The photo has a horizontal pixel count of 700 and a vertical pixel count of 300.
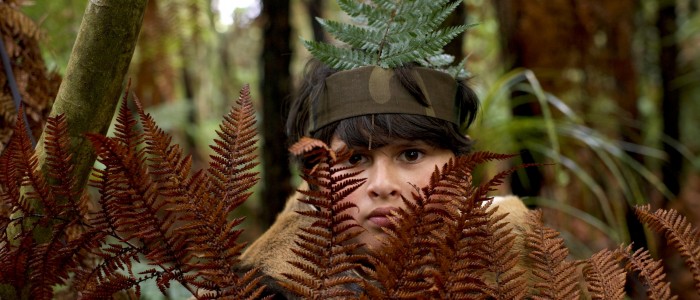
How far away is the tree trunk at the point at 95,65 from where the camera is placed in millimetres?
774

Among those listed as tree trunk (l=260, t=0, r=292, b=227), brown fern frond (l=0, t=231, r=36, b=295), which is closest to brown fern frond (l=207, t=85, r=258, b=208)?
brown fern frond (l=0, t=231, r=36, b=295)

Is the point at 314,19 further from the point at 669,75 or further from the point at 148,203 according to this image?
the point at 148,203

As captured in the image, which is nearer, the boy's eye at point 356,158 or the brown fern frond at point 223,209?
the brown fern frond at point 223,209

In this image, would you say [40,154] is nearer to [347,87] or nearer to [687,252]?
[347,87]

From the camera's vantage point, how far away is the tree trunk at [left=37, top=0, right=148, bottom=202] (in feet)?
2.54

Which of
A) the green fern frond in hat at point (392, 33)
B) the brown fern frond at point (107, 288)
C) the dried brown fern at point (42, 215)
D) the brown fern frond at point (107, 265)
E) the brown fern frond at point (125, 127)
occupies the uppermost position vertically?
the green fern frond in hat at point (392, 33)

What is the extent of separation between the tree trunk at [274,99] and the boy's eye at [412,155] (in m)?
1.28

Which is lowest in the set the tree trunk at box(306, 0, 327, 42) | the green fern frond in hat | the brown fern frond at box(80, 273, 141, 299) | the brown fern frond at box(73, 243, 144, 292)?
the brown fern frond at box(80, 273, 141, 299)

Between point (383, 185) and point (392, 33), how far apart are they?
0.95 ft

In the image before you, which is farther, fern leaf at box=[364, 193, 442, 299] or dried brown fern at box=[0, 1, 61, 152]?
dried brown fern at box=[0, 1, 61, 152]

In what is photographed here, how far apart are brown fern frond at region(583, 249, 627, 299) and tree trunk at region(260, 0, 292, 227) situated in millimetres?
1767

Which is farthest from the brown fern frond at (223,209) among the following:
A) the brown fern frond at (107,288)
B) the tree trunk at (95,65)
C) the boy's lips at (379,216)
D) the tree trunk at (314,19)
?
the tree trunk at (314,19)

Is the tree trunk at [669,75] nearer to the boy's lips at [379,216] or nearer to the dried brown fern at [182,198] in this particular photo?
the boy's lips at [379,216]

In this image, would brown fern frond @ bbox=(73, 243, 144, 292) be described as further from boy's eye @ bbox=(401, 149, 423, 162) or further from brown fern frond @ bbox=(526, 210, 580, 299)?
boy's eye @ bbox=(401, 149, 423, 162)
